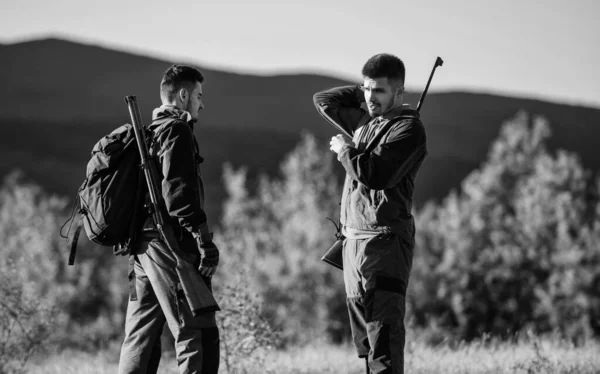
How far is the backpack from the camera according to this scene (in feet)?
15.2

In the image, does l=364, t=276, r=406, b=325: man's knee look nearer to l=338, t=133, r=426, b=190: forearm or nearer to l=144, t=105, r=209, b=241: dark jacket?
l=338, t=133, r=426, b=190: forearm

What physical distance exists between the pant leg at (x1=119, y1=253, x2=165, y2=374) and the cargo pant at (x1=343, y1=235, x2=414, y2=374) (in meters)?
1.22

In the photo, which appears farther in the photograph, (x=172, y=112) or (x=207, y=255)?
(x=172, y=112)

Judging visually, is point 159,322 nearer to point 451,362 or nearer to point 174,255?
point 174,255

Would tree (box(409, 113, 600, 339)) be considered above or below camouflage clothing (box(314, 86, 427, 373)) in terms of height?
below

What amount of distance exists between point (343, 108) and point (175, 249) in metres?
1.47

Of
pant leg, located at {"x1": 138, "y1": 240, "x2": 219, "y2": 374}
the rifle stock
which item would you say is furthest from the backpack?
pant leg, located at {"x1": 138, "y1": 240, "x2": 219, "y2": 374}

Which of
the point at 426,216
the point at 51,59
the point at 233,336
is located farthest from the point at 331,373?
the point at 51,59

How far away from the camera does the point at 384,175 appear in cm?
433

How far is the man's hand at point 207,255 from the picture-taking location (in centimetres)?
451

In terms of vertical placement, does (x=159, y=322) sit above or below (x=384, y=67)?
below

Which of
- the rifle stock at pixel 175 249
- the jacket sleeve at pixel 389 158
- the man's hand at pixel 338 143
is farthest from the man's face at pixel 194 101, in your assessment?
the jacket sleeve at pixel 389 158

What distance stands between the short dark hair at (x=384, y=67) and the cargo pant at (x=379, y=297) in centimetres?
97

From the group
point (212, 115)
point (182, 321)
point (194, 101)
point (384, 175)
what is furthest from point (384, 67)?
point (212, 115)
